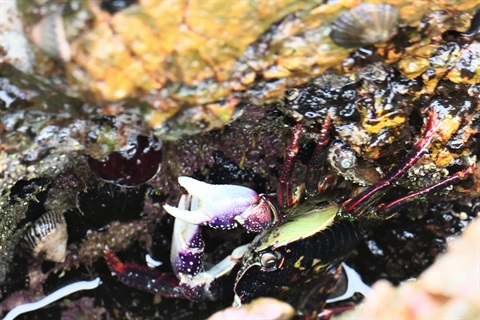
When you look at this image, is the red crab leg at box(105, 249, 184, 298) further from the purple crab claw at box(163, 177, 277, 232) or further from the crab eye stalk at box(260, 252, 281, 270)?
the purple crab claw at box(163, 177, 277, 232)

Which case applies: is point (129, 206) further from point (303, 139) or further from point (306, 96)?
point (306, 96)

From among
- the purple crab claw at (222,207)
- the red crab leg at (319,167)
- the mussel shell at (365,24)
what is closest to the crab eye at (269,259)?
the purple crab claw at (222,207)

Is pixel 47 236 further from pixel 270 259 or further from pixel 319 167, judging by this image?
pixel 319 167

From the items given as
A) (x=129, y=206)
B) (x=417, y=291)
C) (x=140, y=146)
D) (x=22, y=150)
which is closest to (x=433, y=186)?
(x=417, y=291)

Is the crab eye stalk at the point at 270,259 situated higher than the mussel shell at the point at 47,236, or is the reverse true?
the mussel shell at the point at 47,236

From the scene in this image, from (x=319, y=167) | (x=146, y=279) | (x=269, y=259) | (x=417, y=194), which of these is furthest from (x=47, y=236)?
(x=417, y=194)

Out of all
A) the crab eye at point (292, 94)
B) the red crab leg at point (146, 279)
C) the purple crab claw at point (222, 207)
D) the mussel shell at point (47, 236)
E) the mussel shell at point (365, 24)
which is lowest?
the red crab leg at point (146, 279)

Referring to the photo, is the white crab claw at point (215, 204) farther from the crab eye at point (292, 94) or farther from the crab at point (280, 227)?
the crab eye at point (292, 94)

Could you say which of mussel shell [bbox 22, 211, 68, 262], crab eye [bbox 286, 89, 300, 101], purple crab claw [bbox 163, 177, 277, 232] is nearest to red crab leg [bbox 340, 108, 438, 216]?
purple crab claw [bbox 163, 177, 277, 232]
